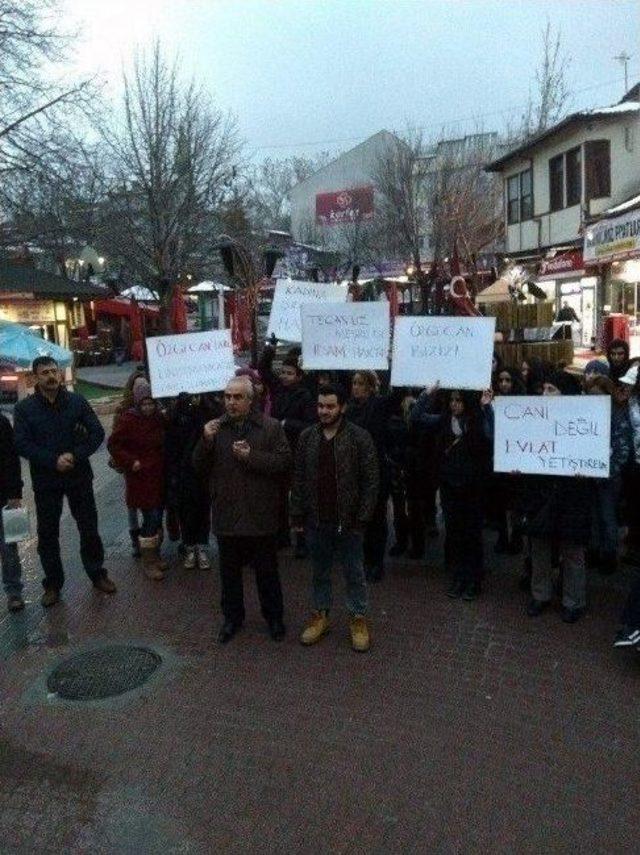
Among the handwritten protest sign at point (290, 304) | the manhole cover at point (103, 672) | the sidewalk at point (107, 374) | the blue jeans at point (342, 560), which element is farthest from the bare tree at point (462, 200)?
the manhole cover at point (103, 672)

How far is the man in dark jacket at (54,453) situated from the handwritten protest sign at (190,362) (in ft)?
2.17

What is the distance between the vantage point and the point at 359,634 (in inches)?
197

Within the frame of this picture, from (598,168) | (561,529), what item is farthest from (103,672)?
(598,168)

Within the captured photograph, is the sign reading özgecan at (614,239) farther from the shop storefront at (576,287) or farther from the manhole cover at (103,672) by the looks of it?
the manhole cover at (103,672)

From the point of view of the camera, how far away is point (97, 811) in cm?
345

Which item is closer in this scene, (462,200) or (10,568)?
(10,568)

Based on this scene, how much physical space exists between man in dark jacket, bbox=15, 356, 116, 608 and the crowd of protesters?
1 centimetres

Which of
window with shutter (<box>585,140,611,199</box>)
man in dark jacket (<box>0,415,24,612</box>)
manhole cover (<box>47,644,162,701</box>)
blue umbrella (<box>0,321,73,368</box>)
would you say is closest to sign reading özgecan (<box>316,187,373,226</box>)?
window with shutter (<box>585,140,611,199</box>)

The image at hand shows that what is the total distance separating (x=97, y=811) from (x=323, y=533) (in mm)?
2160

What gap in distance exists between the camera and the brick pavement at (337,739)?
327 cm

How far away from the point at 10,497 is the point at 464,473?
11.4 ft

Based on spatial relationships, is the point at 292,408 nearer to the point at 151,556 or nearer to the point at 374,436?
the point at 374,436

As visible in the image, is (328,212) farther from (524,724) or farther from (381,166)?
(524,724)

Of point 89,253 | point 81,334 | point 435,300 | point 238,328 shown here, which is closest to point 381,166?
point 81,334
